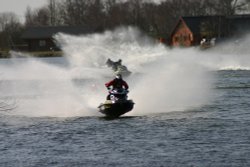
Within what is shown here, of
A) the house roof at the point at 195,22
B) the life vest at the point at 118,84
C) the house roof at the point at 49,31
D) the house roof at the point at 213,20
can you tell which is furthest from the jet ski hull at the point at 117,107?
the house roof at the point at 49,31

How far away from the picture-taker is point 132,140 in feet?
100.0

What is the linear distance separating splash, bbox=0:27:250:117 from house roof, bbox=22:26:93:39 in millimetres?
55605

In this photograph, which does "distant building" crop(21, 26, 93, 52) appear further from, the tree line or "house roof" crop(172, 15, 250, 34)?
"house roof" crop(172, 15, 250, 34)

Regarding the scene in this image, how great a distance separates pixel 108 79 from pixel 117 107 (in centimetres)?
3058

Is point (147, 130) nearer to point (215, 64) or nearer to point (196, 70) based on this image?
point (196, 70)

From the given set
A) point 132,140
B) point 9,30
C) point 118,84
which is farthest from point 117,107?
point 9,30

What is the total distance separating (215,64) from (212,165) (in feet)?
197

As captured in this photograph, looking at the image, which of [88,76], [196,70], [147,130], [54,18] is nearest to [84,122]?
[147,130]

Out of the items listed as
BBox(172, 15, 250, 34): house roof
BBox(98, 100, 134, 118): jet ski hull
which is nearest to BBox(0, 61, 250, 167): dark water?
BBox(98, 100, 134, 118): jet ski hull

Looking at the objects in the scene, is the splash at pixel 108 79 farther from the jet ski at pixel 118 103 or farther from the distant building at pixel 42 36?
the distant building at pixel 42 36

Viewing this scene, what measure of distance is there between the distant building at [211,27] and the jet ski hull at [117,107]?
254ft

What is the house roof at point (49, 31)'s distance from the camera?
158125mm

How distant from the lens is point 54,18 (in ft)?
651

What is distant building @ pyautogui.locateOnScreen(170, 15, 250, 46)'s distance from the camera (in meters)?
116
